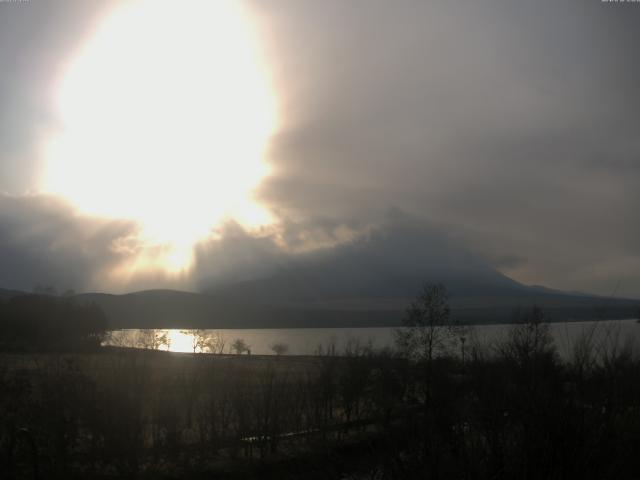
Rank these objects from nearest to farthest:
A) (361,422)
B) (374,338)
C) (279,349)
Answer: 1. (361,422)
2. (374,338)
3. (279,349)

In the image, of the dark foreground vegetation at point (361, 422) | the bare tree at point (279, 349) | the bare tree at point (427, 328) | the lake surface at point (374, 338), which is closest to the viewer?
the dark foreground vegetation at point (361, 422)

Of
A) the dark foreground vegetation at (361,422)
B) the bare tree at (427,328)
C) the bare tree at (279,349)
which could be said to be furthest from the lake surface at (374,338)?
the bare tree at (427,328)

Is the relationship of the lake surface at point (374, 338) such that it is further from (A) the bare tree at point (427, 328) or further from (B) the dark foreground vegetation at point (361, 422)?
(A) the bare tree at point (427, 328)

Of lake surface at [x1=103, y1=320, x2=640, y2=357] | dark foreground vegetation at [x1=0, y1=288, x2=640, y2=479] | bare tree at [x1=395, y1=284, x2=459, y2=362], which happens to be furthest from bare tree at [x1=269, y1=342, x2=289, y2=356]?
dark foreground vegetation at [x1=0, y1=288, x2=640, y2=479]

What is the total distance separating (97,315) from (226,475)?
71.6m

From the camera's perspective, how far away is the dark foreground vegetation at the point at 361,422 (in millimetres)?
6027

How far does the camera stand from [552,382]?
7461mm

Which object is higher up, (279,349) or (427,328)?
(427,328)

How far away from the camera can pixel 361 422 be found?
90.9 feet

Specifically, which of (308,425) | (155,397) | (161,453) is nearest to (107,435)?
(161,453)

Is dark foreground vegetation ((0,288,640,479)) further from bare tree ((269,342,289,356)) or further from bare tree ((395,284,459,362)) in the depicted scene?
bare tree ((269,342,289,356))

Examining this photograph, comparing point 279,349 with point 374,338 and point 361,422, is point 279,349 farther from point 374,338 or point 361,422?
point 361,422

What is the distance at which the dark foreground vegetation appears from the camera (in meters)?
6.03

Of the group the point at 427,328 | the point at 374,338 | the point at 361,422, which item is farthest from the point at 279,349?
the point at 361,422
